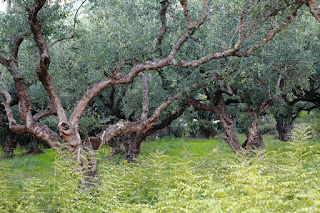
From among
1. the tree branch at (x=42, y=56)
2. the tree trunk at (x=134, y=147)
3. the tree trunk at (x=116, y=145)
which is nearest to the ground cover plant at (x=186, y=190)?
the tree branch at (x=42, y=56)

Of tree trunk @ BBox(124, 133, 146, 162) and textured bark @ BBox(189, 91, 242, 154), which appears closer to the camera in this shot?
textured bark @ BBox(189, 91, 242, 154)

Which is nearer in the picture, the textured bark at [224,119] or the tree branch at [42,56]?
the tree branch at [42,56]

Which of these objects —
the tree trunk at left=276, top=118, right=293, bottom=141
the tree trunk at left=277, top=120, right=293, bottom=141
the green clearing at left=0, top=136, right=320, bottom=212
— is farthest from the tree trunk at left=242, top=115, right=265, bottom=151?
the tree trunk at left=277, top=120, right=293, bottom=141

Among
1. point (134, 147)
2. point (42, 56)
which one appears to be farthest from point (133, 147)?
point (42, 56)

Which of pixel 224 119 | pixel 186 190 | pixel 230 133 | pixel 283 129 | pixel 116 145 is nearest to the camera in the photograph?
pixel 186 190

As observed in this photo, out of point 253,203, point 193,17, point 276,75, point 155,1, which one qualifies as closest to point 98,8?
point 155,1

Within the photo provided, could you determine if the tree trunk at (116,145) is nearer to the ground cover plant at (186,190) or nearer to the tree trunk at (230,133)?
the tree trunk at (230,133)

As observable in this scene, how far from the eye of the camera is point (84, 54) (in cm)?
1399

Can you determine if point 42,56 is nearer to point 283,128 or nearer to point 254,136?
point 254,136

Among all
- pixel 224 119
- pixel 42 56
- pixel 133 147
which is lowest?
pixel 133 147

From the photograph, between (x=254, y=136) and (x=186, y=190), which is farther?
(x=254, y=136)

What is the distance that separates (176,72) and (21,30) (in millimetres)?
6947

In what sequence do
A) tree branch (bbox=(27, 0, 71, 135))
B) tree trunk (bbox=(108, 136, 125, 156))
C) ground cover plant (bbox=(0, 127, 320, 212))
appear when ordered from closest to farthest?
ground cover plant (bbox=(0, 127, 320, 212)), tree branch (bbox=(27, 0, 71, 135)), tree trunk (bbox=(108, 136, 125, 156))

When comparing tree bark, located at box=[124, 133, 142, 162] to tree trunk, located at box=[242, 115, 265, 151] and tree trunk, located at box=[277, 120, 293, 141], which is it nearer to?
tree trunk, located at box=[242, 115, 265, 151]
